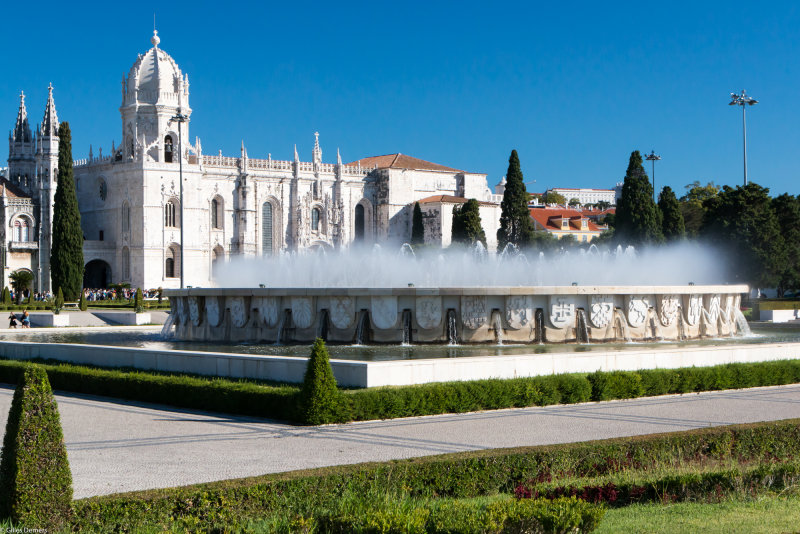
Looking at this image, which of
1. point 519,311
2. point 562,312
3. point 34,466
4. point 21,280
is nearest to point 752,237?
point 562,312

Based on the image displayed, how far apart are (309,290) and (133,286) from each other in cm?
4236

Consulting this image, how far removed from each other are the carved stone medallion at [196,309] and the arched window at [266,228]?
45.8 metres

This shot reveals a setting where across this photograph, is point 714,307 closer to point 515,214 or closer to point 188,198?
point 515,214

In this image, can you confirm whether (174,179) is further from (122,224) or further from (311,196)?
(311,196)

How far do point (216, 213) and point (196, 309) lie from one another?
44.4 meters

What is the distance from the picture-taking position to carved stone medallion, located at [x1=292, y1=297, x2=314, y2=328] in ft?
59.9

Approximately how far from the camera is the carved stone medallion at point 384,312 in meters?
17.4

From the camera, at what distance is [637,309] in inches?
725

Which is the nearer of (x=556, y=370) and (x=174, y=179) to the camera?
(x=556, y=370)

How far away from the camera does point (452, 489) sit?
7547mm

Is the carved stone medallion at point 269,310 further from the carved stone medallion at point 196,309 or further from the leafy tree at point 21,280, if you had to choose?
the leafy tree at point 21,280

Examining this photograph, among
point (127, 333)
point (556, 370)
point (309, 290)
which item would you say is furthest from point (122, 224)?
point (556, 370)

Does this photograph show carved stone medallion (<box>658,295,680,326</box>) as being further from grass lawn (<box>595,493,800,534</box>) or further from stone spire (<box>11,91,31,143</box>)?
stone spire (<box>11,91,31,143</box>)

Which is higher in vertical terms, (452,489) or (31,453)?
(31,453)
